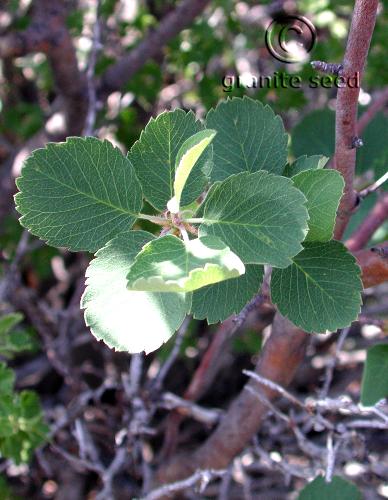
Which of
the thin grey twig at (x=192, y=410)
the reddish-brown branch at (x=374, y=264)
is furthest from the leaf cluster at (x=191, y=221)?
the thin grey twig at (x=192, y=410)

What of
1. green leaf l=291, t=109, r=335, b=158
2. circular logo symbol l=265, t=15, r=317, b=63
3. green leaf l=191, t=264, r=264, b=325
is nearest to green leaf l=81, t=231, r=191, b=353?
green leaf l=191, t=264, r=264, b=325

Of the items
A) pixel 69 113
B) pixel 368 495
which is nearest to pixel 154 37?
pixel 69 113

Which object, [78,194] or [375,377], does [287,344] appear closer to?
[375,377]

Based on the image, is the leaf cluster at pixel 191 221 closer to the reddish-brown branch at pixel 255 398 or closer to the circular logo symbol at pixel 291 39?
the reddish-brown branch at pixel 255 398

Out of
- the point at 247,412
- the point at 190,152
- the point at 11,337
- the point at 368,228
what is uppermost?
the point at 190,152

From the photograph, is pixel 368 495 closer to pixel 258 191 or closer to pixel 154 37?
pixel 258 191

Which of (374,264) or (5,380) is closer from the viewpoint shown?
(374,264)

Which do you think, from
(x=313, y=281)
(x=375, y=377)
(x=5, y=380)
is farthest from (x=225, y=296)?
(x=5, y=380)
